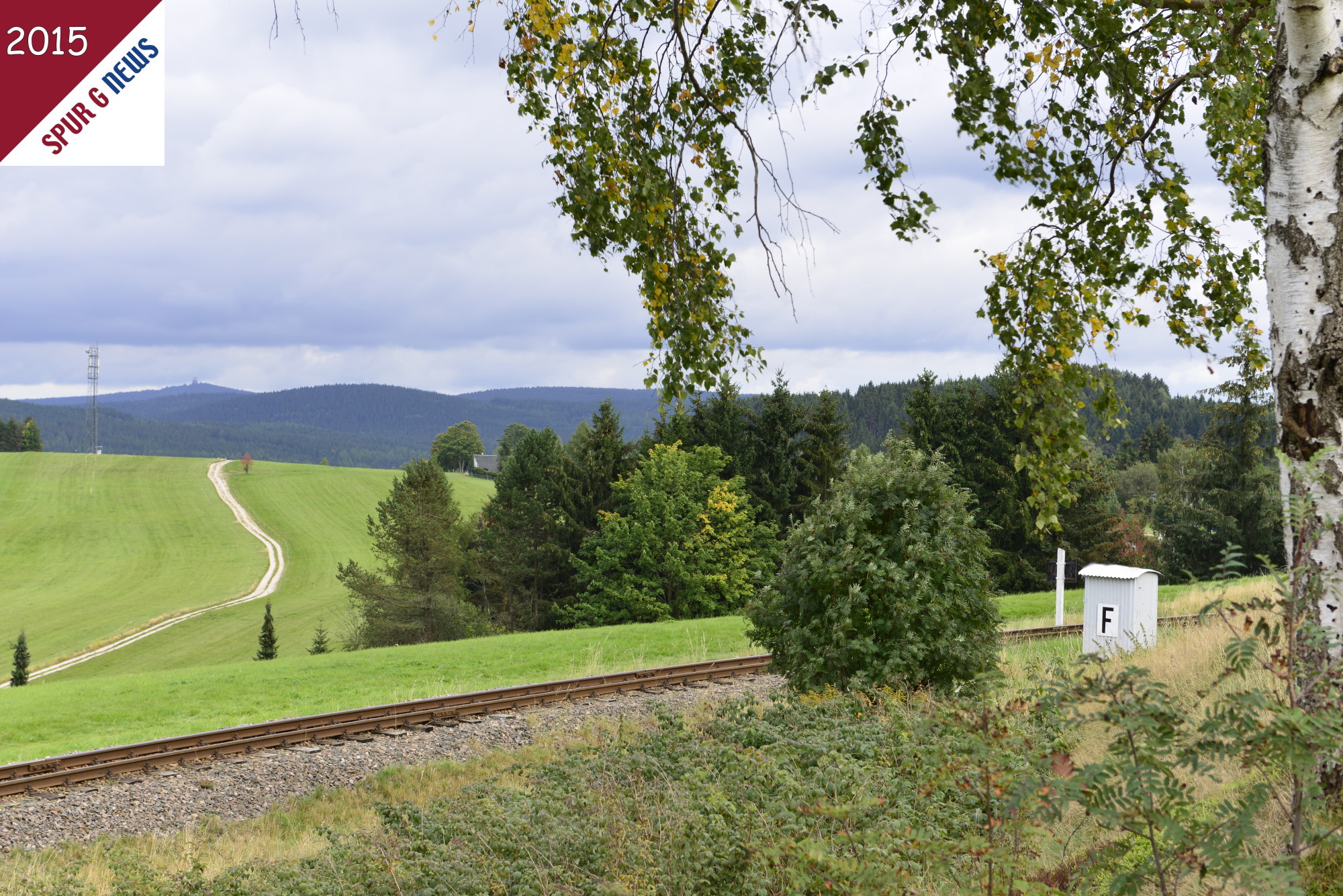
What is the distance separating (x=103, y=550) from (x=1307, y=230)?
261ft

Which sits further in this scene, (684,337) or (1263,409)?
(1263,409)

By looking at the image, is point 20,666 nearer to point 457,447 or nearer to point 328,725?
point 328,725

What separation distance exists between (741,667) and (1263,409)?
94.5 ft

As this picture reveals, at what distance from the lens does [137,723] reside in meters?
14.9

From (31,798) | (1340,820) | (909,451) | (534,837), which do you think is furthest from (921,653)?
(31,798)

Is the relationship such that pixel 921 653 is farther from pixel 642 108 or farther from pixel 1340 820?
pixel 642 108

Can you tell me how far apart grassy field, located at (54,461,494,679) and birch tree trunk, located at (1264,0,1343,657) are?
39321mm

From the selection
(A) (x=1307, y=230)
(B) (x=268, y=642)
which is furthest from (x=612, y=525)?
(A) (x=1307, y=230)

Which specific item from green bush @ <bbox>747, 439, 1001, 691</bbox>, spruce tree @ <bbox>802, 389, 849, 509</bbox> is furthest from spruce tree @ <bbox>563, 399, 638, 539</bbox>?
green bush @ <bbox>747, 439, 1001, 691</bbox>

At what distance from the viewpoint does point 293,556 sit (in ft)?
227

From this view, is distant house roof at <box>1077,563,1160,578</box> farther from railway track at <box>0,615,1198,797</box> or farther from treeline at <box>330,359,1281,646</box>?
treeline at <box>330,359,1281,646</box>

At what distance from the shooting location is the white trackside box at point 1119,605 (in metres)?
13.9

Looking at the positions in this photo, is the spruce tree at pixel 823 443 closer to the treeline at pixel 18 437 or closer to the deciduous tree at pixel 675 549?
the deciduous tree at pixel 675 549

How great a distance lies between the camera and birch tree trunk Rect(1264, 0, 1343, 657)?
349 centimetres
